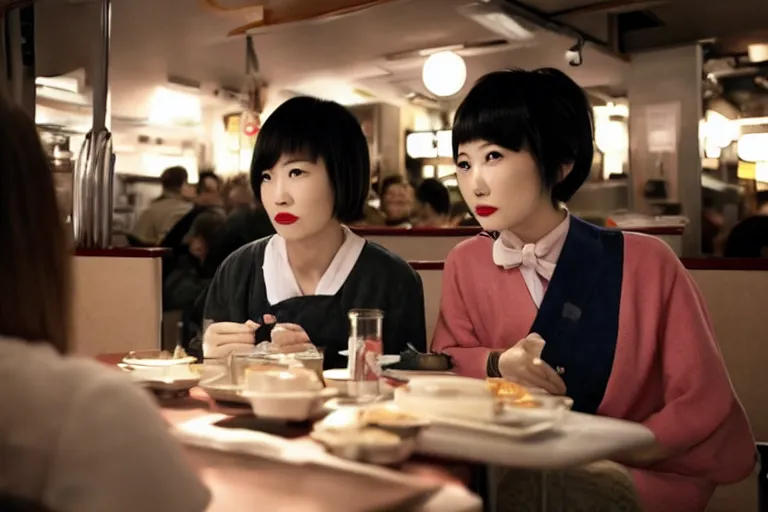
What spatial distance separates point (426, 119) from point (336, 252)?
3.50 meters

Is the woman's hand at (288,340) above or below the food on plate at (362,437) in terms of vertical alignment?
above

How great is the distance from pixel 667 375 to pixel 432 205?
3672mm

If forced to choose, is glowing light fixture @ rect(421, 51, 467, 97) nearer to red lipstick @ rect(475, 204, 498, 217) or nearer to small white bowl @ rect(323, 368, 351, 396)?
red lipstick @ rect(475, 204, 498, 217)

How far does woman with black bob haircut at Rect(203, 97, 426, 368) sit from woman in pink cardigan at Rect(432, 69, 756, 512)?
15 centimetres

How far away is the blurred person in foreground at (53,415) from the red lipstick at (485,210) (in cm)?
122

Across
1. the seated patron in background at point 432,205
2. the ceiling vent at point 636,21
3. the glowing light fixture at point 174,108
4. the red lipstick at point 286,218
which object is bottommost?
the red lipstick at point 286,218

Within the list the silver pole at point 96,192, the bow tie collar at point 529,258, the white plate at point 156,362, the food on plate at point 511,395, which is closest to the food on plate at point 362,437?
the food on plate at point 511,395

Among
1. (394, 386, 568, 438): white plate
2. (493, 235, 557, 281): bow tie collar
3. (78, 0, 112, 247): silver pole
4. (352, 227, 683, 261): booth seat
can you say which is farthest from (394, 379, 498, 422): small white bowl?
(78, 0, 112, 247): silver pole

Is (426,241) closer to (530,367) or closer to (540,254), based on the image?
(540,254)

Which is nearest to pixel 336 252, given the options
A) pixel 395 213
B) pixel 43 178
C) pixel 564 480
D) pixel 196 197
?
pixel 564 480

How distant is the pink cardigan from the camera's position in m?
1.63

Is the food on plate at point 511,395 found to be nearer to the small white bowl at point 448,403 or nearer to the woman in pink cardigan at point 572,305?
the small white bowl at point 448,403

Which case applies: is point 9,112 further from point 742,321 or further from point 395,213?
point 395,213

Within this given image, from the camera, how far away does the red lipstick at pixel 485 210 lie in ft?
6.15
